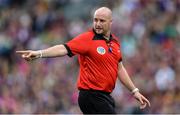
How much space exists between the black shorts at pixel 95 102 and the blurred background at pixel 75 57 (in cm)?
483

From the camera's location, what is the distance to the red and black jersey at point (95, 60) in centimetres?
1046

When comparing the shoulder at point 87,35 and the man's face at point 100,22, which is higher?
the man's face at point 100,22

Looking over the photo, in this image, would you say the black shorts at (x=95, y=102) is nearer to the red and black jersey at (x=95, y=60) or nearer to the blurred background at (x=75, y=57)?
the red and black jersey at (x=95, y=60)

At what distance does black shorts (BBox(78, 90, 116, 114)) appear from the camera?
10719mm

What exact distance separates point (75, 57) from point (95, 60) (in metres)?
7.95

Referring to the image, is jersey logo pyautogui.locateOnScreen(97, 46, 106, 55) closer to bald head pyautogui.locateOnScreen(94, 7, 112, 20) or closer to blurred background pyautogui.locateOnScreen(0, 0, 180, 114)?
A: bald head pyautogui.locateOnScreen(94, 7, 112, 20)

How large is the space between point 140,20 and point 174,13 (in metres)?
0.84

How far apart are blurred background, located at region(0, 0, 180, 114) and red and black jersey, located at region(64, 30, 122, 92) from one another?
498cm

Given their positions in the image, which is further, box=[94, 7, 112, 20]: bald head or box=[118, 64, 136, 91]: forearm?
box=[118, 64, 136, 91]: forearm

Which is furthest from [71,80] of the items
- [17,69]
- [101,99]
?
[101,99]

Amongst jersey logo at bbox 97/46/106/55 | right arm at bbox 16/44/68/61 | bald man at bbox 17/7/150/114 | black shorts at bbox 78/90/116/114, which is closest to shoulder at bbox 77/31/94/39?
bald man at bbox 17/7/150/114

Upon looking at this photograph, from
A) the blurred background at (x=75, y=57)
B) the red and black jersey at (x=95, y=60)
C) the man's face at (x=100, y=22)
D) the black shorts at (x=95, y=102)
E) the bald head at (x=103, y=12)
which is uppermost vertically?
the bald head at (x=103, y=12)

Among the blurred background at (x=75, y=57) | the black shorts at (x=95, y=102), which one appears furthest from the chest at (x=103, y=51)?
the blurred background at (x=75, y=57)

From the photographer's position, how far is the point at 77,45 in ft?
34.1
